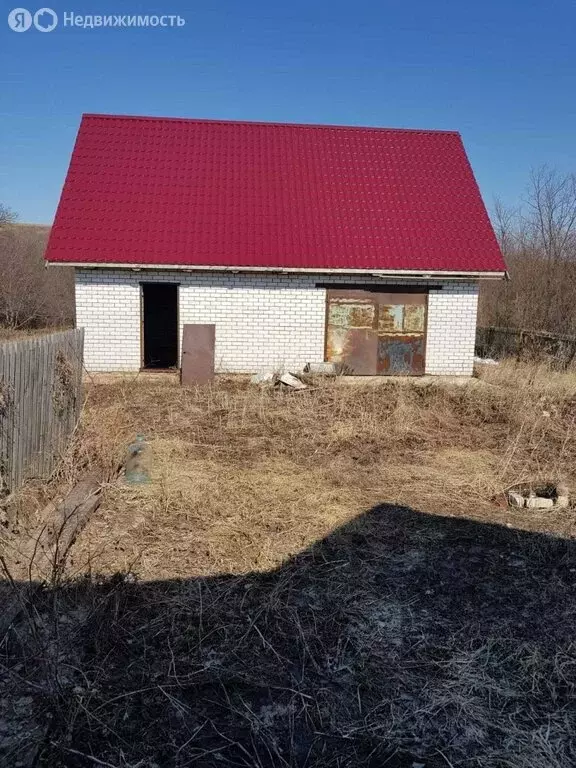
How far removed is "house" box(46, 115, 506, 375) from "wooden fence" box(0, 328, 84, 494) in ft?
17.5

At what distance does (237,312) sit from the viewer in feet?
42.6

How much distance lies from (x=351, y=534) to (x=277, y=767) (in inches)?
105

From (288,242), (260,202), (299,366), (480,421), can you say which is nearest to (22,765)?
(480,421)

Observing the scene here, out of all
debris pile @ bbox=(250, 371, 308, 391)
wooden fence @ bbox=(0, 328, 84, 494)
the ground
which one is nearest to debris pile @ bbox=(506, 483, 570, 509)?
the ground

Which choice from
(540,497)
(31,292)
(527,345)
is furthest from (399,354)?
(31,292)

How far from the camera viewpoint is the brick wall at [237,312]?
41.6ft

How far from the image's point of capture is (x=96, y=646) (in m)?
3.64

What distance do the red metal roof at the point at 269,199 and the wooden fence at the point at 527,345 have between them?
3164 millimetres

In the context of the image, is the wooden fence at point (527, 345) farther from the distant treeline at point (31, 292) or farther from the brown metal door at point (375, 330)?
the distant treeline at point (31, 292)

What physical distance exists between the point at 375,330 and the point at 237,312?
2.99 metres

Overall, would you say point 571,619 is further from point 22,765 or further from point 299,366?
point 299,366

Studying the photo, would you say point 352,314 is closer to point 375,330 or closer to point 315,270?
point 375,330

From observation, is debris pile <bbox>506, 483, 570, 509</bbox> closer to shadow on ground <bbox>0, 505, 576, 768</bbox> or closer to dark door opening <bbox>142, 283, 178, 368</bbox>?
shadow on ground <bbox>0, 505, 576, 768</bbox>

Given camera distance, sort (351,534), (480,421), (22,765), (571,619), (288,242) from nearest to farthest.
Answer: (22,765) → (571,619) → (351,534) → (480,421) → (288,242)
